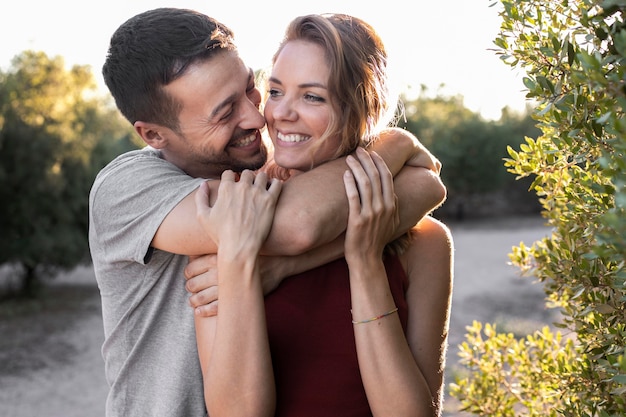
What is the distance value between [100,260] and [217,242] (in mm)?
597

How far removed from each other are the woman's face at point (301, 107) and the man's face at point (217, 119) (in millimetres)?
152

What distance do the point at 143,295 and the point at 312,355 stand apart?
0.62 m

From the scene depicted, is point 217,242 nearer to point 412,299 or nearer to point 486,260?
point 412,299

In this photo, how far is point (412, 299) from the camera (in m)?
2.34

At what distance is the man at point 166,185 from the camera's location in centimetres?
226

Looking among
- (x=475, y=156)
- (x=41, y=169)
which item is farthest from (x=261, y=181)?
(x=475, y=156)

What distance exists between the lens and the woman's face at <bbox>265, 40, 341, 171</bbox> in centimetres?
236

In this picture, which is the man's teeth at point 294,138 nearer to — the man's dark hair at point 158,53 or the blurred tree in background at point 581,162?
the man's dark hair at point 158,53

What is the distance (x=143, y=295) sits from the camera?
2408 mm

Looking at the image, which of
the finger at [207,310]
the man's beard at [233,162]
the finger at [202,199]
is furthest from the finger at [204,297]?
the man's beard at [233,162]

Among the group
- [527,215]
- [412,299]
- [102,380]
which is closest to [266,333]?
[412,299]

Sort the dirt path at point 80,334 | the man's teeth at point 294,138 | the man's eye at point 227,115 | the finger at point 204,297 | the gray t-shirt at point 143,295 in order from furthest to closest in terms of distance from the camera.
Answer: the dirt path at point 80,334 < the man's eye at point 227,115 < the man's teeth at point 294,138 < the gray t-shirt at point 143,295 < the finger at point 204,297

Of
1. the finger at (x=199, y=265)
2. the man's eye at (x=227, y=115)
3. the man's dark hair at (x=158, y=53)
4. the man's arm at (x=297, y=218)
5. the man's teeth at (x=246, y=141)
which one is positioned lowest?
the finger at (x=199, y=265)

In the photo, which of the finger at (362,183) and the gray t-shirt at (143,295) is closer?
the finger at (362,183)
